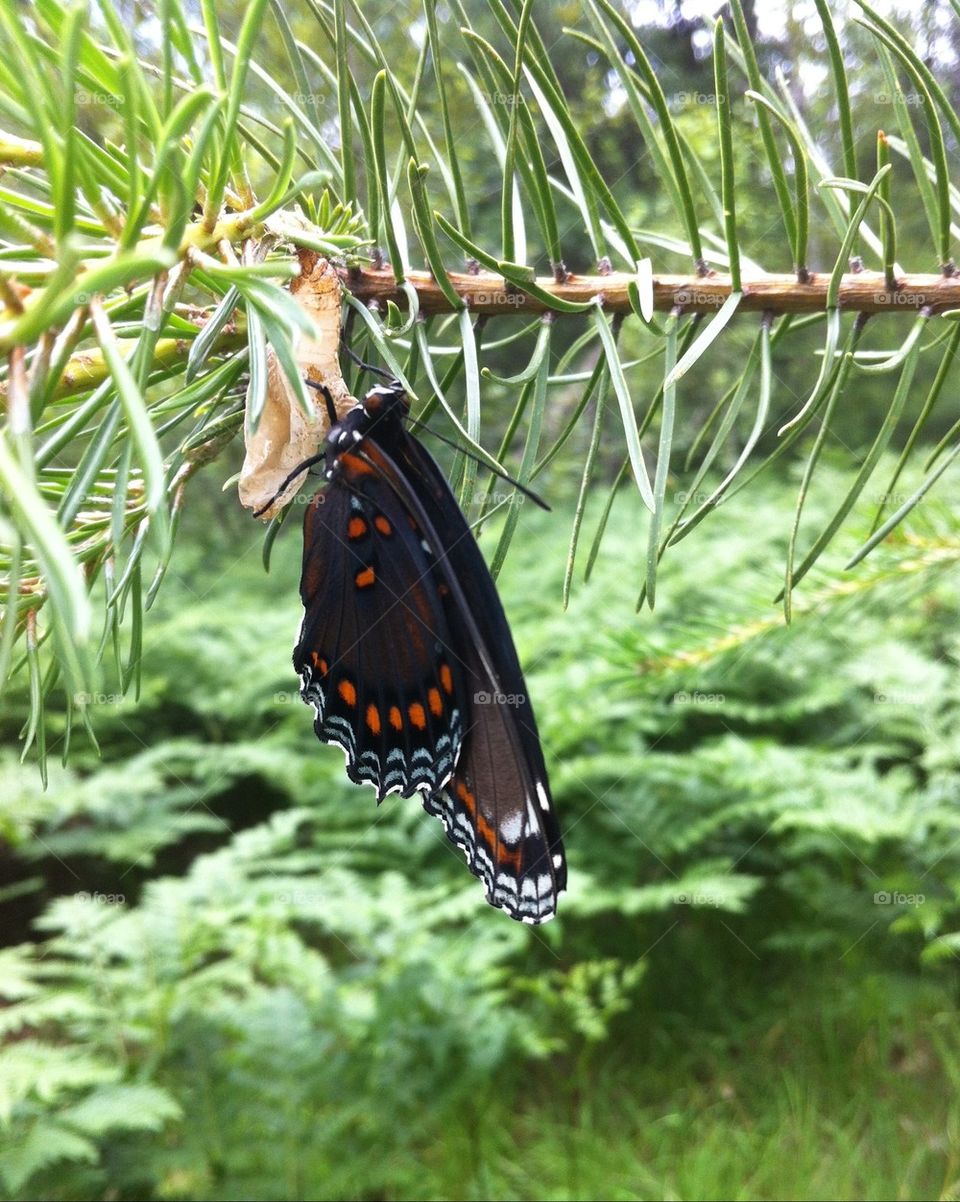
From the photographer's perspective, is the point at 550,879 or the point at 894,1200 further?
the point at 894,1200

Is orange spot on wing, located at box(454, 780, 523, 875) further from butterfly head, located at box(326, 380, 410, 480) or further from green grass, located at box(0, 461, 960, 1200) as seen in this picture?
green grass, located at box(0, 461, 960, 1200)

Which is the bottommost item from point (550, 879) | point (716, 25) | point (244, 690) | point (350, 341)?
point (244, 690)

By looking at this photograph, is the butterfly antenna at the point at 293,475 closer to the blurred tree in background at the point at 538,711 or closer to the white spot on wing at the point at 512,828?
the blurred tree in background at the point at 538,711

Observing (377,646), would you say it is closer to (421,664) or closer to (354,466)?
(421,664)

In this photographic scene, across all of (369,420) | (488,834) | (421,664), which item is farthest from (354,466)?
(488,834)

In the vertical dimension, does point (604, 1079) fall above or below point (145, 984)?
below

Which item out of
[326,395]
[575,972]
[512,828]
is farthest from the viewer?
[575,972]

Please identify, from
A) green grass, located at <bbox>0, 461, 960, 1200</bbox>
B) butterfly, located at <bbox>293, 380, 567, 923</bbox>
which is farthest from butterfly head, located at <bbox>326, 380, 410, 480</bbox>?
green grass, located at <bbox>0, 461, 960, 1200</bbox>

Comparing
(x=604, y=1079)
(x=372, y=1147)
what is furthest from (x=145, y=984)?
(x=604, y=1079)

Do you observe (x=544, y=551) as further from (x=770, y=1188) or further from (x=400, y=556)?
(x=400, y=556)
